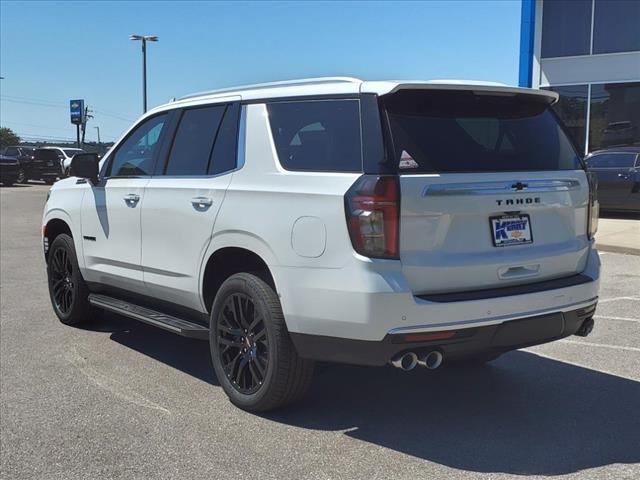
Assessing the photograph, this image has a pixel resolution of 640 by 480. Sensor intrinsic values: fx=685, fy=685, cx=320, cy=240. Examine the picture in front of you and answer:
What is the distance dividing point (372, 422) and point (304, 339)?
77cm

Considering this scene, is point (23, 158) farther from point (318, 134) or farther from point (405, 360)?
point (405, 360)

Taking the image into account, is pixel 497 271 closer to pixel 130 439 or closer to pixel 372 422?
pixel 372 422

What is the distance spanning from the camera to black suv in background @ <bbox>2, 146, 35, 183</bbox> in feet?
109

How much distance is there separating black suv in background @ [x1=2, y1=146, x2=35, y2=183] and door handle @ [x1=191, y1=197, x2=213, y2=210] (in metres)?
31.5

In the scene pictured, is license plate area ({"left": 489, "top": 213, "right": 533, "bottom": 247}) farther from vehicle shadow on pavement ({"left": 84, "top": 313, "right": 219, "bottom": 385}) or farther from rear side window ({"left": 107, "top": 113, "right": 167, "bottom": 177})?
rear side window ({"left": 107, "top": 113, "right": 167, "bottom": 177})

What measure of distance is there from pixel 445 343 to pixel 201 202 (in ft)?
6.10

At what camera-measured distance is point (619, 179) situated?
14.5m

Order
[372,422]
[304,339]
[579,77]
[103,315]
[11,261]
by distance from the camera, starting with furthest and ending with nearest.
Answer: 1. [579,77]
2. [11,261]
3. [103,315]
4. [372,422]
5. [304,339]

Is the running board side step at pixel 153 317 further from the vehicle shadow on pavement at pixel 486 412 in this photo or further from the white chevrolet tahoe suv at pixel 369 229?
the vehicle shadow on pavement at pixel 486 412

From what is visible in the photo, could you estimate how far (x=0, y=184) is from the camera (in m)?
33.0

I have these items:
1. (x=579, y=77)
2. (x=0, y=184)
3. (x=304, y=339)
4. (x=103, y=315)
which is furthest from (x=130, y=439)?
(x=0, y=184)

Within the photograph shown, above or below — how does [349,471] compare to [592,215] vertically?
below

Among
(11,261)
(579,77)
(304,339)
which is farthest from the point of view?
(579,77)

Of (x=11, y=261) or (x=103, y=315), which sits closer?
(x=103, y=315)
